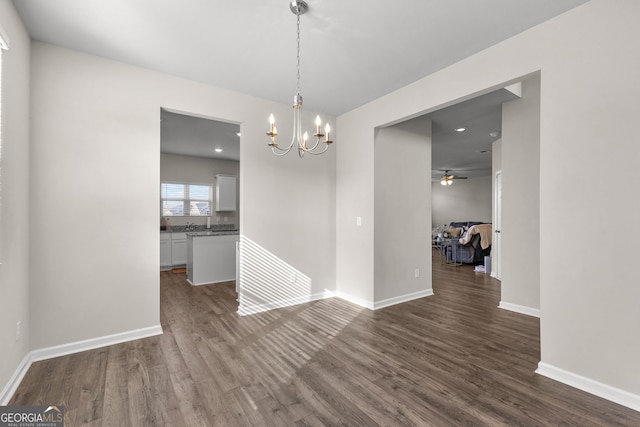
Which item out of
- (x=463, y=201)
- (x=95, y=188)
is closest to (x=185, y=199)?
(x=95, y=188)

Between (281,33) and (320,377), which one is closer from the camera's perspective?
(320,377)

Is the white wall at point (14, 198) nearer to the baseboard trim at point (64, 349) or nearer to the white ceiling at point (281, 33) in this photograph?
the baseboard trim at point (64, 349)

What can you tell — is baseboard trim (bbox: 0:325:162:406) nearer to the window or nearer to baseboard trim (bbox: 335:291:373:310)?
baseboard trim (bbox: 335:291:373:310)

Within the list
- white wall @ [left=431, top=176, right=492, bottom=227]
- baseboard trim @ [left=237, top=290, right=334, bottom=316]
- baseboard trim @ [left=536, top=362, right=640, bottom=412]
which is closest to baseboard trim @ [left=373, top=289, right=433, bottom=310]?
baseboard trim @ [left=237, top=290, right=334, bottom=316]

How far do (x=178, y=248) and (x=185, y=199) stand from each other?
1427mm

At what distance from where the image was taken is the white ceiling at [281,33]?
218 centimetres

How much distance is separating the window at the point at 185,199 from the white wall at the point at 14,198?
16.4ft

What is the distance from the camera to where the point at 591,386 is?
82.5 inches

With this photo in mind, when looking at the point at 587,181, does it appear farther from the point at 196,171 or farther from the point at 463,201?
the point at 463,201

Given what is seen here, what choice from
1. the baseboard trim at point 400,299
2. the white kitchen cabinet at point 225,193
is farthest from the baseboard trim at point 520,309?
the white kitchen cabinet at point 225,193

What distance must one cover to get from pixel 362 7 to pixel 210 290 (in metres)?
4.53

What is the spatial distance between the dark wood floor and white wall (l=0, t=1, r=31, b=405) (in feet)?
1.06

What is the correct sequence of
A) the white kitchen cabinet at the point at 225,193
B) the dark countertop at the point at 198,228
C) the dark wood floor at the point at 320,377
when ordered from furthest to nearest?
1. the white kitchen cabinet at the point at 225,193
2. the dark countertop at the point at 198,228
3. the dark wood floor at the point at 320,377

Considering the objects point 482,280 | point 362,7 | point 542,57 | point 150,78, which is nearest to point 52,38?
point 150,78
